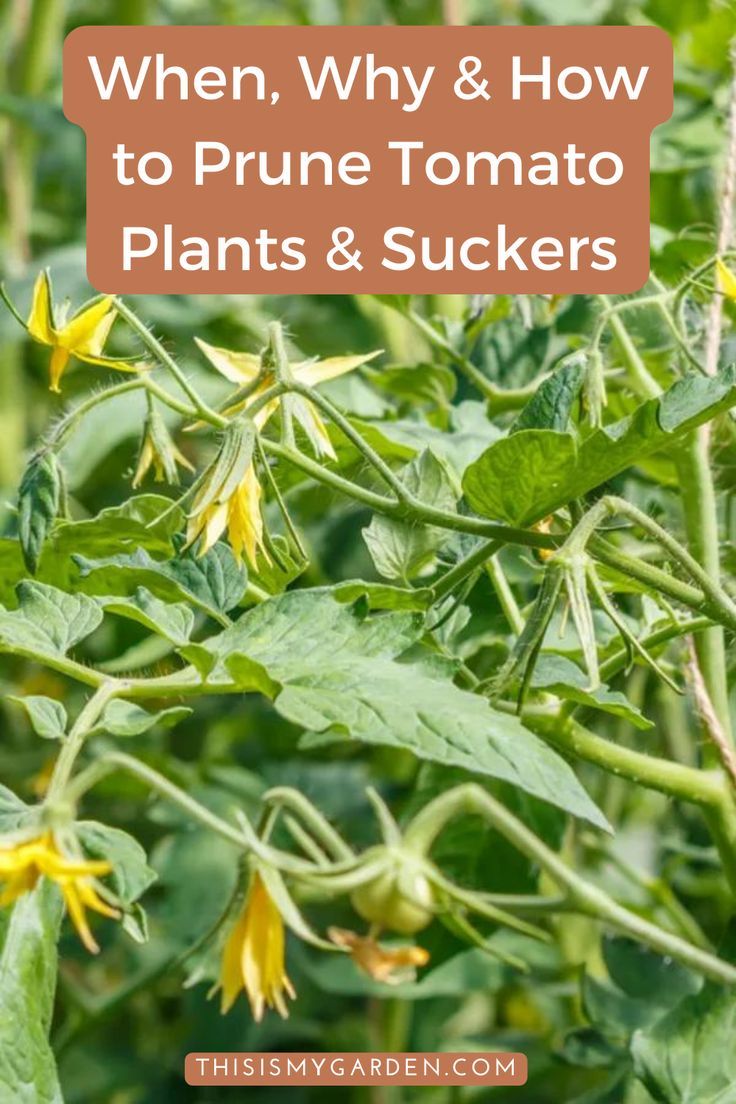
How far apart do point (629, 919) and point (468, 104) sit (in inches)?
19.8

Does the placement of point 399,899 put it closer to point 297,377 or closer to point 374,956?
point 374,956

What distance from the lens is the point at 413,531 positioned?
1.96 feet

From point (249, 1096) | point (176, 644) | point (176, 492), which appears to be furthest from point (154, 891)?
point (176, 644)

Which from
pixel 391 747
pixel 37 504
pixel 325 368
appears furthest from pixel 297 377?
pixel 391 747

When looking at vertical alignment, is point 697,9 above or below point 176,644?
above

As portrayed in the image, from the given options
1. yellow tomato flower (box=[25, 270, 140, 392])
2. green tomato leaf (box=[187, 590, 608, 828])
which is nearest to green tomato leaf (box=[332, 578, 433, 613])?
green tomato leaf (box=[187, 590, 608, 828])

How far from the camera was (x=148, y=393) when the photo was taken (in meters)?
0.58

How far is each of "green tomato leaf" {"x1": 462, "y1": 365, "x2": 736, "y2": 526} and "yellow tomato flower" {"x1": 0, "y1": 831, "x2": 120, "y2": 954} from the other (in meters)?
0.19

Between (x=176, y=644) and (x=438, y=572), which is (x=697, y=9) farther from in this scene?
(x=176, y=644)

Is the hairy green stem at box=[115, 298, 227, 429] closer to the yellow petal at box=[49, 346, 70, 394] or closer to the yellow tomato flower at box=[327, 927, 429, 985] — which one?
the yellow petal at box=[49, 346, 70, 394]

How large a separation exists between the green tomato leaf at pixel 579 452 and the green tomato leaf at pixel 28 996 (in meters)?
0.19

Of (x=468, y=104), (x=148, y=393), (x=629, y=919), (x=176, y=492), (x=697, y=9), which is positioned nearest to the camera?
(x=629, y=919)

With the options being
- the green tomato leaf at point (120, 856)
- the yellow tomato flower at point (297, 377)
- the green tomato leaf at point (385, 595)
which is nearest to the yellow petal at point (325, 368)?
the yellow tomato flower at point (297, 377)
